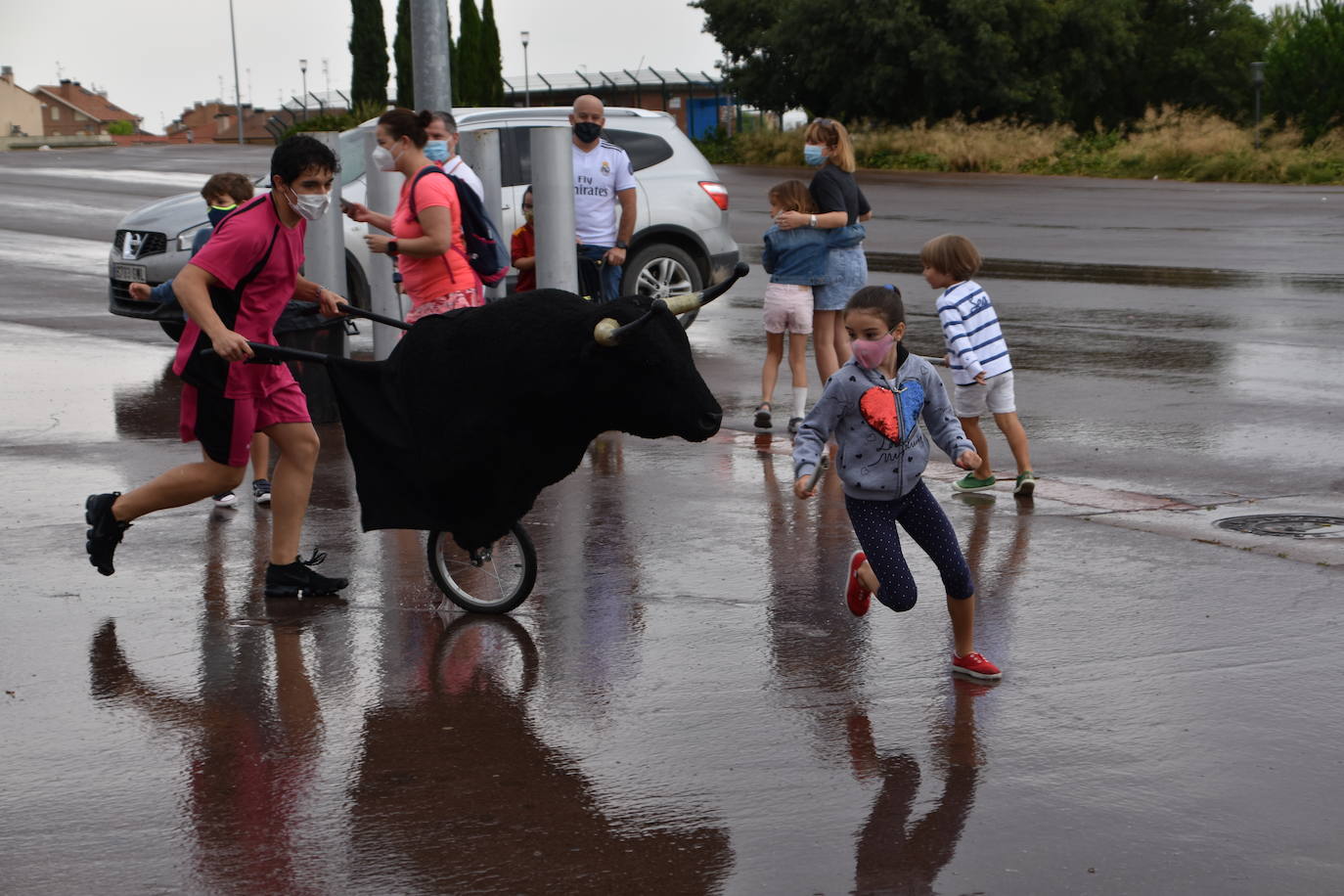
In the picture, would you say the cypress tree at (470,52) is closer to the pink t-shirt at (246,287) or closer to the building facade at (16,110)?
the pink t-shirt at (246,287)

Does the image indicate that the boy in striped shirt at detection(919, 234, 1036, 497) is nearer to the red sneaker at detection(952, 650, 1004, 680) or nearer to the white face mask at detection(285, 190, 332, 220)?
the red sneaker at detection(952, 650, 1004, 680)

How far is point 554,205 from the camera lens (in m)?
10.6

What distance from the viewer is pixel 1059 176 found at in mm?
38875

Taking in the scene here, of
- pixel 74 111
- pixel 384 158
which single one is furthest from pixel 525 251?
pixel 74 111

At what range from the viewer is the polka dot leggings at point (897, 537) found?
5.88 m

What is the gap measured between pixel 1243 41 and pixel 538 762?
173 feet

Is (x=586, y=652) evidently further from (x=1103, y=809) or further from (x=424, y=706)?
(x=1103, y=809)

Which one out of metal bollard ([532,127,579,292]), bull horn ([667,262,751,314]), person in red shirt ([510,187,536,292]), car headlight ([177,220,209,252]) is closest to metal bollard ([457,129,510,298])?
person in red shirt ([510,187,536,292])

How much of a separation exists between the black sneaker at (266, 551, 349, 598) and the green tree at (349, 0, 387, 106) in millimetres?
49683

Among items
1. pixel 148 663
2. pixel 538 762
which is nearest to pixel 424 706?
pixel 538 762

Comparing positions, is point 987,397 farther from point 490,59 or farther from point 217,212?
→ point 490,59

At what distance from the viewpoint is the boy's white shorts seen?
8703 millimetres

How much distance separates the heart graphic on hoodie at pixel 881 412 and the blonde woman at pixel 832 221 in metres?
4.41

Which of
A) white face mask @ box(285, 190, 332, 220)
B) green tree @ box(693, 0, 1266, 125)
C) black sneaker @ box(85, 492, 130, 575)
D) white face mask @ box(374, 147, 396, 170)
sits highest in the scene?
green tree @ box(693, 0, 1266, 125)
